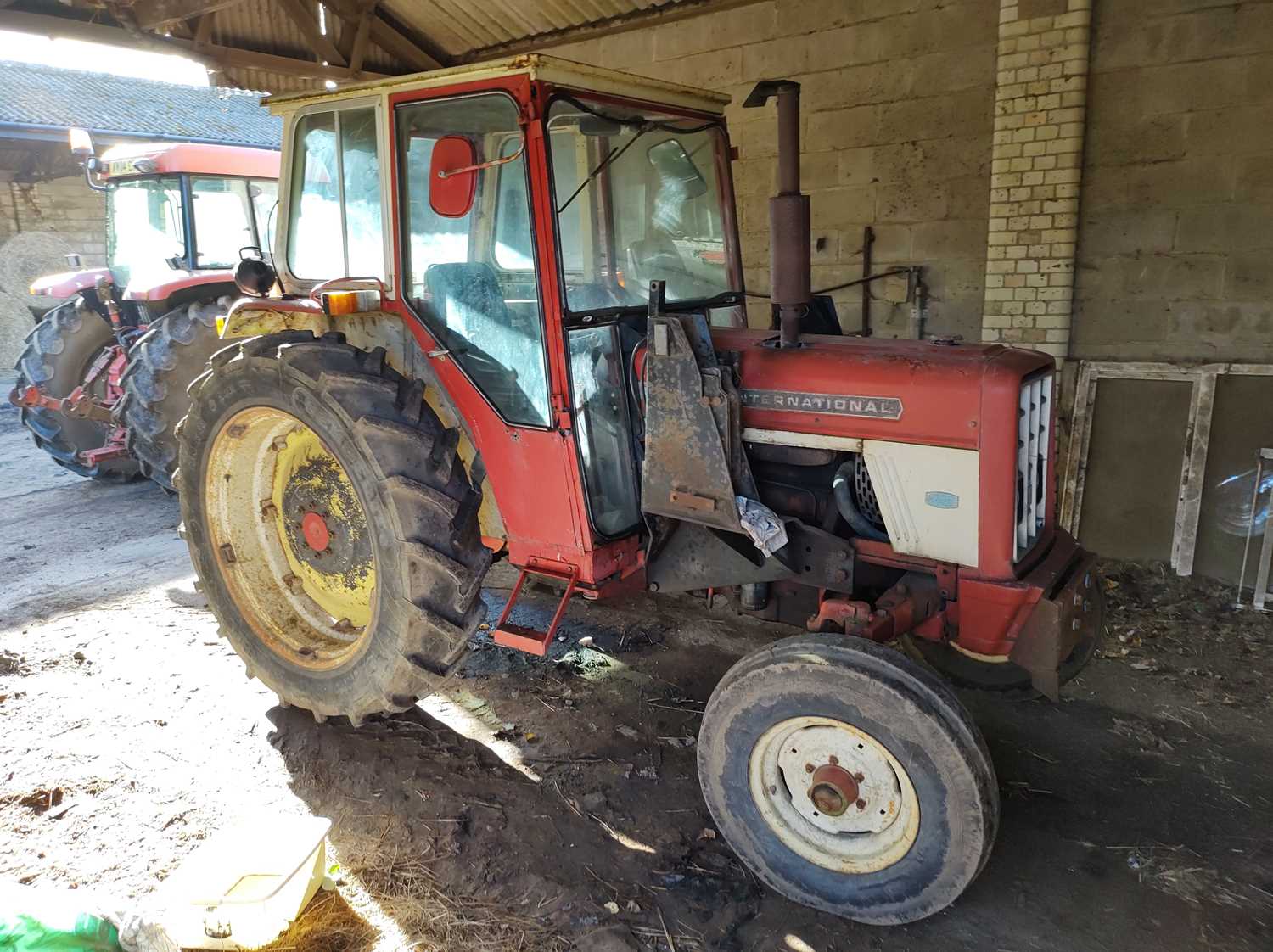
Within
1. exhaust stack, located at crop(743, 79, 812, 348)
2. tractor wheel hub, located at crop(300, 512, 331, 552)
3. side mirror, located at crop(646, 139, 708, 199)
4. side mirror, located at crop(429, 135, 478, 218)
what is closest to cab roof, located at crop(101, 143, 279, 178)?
tractor wheel hub, located at crop(300, 512, 331, 552)

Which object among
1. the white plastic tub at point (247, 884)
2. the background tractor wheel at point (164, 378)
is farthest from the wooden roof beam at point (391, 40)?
the white plastic tub at point (247, 884)

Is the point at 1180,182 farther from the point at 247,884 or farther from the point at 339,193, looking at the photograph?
the point at 247,884

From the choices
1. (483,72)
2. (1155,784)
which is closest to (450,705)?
(483,72)

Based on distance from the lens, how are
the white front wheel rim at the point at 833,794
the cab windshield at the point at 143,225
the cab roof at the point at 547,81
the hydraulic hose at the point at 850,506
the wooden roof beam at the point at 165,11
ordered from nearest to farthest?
the white front wheel rim at the point at 833,794 < the cab roof at the point at 547,81 < the hydraulic hose at the point at 850,506 < the wooden roof beam at the point at 165,11 < the cab windshield at the point at 143,225

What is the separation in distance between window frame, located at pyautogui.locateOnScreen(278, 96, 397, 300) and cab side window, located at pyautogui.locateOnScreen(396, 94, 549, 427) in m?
0.06

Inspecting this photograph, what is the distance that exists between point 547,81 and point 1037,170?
10.9 feet

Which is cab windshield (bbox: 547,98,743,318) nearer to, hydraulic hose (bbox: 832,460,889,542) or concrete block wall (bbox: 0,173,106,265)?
hydraulic hose (bbox: 832,460,889,542)

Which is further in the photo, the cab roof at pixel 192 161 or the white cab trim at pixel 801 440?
the cab roof at pixel 192 161

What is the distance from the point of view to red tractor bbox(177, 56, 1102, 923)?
232 centimetres

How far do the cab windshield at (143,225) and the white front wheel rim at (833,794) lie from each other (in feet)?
19.4

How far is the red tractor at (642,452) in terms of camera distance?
2.32 meters

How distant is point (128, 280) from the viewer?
22.0 ft

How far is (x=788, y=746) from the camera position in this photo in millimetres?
2367

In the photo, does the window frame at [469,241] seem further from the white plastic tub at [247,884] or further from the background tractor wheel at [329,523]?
the white plastic tub at [247,884]
